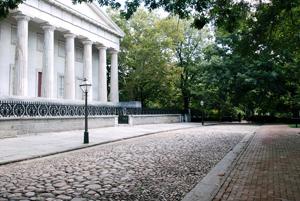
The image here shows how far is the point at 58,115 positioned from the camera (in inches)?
994

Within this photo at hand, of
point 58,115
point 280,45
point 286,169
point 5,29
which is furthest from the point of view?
point 5,29

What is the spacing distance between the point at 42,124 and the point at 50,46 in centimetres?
824

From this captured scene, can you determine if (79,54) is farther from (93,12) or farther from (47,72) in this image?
(47,72)

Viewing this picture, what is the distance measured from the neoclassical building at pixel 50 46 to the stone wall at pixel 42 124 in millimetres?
2760

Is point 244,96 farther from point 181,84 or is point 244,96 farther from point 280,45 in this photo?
point 280,45

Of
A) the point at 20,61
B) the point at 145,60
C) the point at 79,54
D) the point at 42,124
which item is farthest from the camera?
the point at 145,60

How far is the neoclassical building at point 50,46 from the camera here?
1018 inches

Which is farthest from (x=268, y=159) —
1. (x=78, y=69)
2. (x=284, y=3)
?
(x=78, y=69)

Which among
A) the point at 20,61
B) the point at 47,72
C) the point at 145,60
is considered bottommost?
→ the point at 47,72

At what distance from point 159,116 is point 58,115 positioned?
66.9 ft

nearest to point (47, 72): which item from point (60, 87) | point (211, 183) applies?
point (60, 87)

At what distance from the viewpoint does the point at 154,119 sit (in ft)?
140

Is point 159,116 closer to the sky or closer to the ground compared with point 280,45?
closer to the ground

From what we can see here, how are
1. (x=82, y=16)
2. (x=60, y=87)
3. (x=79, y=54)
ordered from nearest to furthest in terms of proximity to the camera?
(x=82, y=16), (x=60, y=87), (x=79, y=54)
